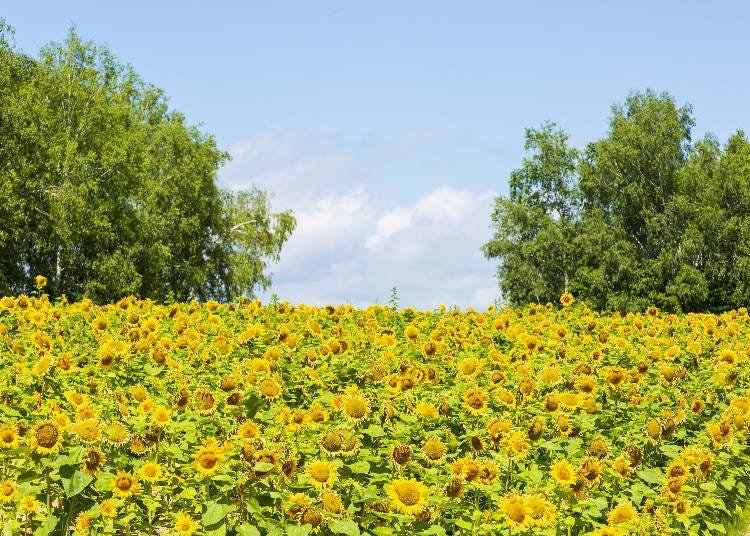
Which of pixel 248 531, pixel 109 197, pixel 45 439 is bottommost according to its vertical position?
pixel 248 531

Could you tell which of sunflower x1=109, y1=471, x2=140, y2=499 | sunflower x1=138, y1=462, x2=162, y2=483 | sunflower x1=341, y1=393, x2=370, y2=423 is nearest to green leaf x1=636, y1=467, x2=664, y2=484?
sunflower x1=341, y1=393, x2=370, y2=423

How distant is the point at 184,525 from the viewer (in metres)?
4.50

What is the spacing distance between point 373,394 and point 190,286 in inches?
1513

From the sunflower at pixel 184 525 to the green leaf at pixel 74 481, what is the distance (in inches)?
19.9

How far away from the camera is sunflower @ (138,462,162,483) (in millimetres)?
4707

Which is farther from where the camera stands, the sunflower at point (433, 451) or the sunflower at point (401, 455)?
the sunflower at point (433, 451)

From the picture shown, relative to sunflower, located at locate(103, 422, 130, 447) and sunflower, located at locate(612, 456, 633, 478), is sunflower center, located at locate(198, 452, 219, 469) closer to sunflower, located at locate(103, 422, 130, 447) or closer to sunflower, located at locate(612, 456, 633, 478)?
sunflower, located at locate(103, 422, 130, 447)

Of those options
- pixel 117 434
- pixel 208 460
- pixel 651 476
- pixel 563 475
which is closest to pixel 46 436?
pixel 117 434

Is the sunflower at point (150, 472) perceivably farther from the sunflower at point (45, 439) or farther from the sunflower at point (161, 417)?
the sunflower at point (45, 439)

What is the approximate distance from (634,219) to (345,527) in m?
44.1

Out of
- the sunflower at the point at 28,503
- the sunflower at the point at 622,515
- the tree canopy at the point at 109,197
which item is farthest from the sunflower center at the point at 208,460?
the tree canopy at the point at 109,197

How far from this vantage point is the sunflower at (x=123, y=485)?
4562 millimetres

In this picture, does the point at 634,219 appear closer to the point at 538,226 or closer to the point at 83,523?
A: the point at 538,226

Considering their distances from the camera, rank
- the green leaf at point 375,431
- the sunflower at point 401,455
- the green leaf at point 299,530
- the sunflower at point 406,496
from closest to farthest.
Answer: the green leaf at point 299,530, the sunflower at point 406,496, the sunflower at point 401,455, the green leaf at point 375,431
